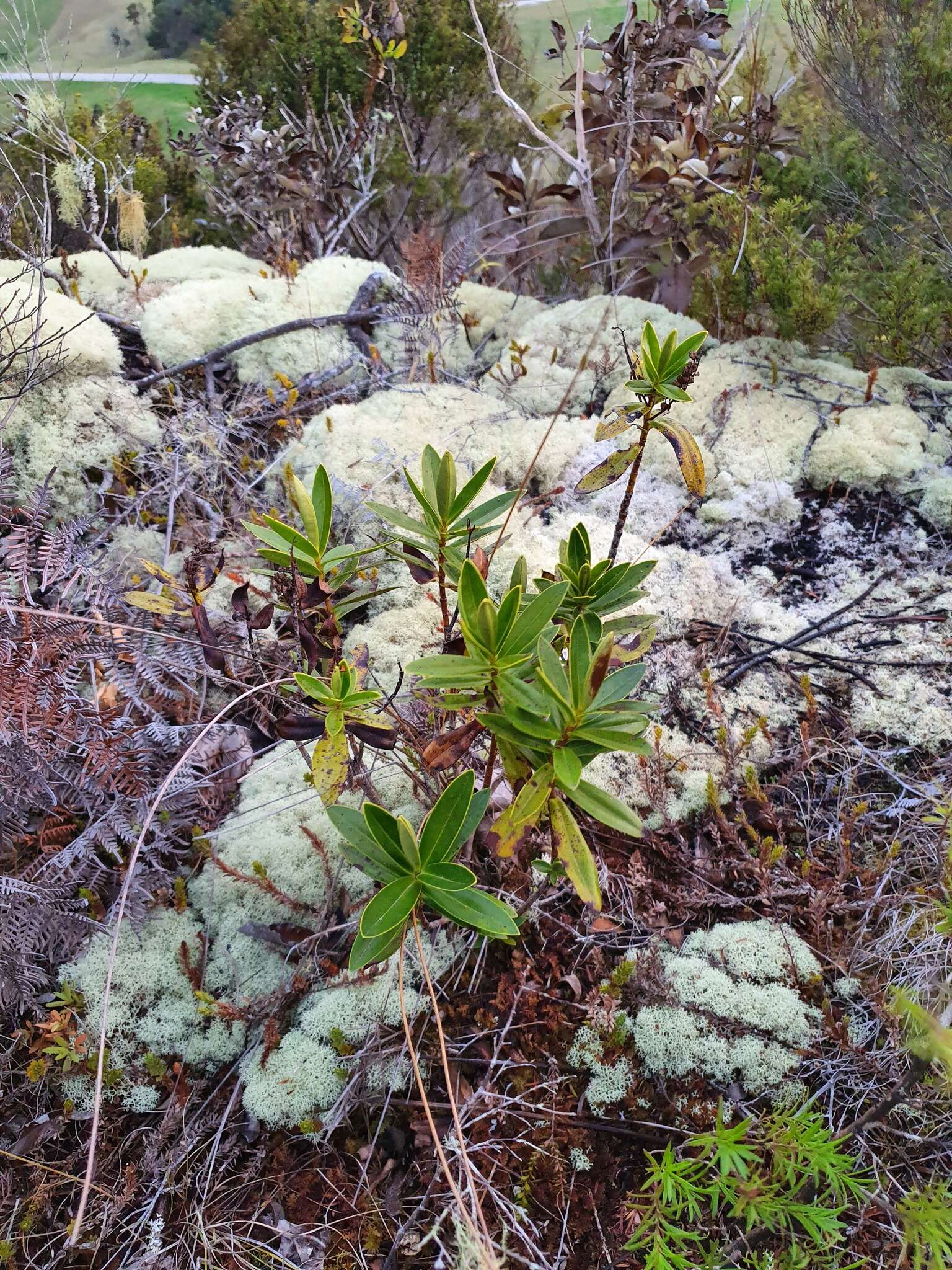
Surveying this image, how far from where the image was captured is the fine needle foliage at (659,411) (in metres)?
1.50

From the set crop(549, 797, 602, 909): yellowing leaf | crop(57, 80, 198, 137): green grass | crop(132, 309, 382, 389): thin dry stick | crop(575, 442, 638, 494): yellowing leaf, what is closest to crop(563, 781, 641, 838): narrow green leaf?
crop(549, 797, 602, 909): yellowing leaf

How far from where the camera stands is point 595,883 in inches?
44.3

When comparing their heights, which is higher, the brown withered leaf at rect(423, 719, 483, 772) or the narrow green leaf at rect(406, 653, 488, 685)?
the narrow green leaf at rect(406, 653, 488, 685)

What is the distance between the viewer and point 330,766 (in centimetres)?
120

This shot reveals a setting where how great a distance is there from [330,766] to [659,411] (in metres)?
1.01

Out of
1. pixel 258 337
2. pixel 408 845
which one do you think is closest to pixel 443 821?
pixel 408 845

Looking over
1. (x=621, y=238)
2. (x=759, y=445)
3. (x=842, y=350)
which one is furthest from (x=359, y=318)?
(x=842, y=350)

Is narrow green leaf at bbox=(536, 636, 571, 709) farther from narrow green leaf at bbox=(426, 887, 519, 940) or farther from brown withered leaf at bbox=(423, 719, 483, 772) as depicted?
narrow green leaf at bbox=(426, 887, 519, 940)

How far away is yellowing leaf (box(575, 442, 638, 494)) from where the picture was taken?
1666 mm

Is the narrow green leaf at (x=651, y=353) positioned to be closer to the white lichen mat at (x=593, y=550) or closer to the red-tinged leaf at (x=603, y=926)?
the white lichen mat at (x=593, y=550)

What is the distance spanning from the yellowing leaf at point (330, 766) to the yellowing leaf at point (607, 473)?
2.61ft

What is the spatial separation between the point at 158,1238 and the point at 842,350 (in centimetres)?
346

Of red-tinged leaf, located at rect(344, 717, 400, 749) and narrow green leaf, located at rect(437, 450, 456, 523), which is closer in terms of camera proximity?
red-tinged leaf, located at rect(344, 717, 400, 749)

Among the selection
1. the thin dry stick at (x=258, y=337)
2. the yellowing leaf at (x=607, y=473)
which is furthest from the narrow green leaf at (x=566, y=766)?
the thin dry stick at (x=258, y=337)
